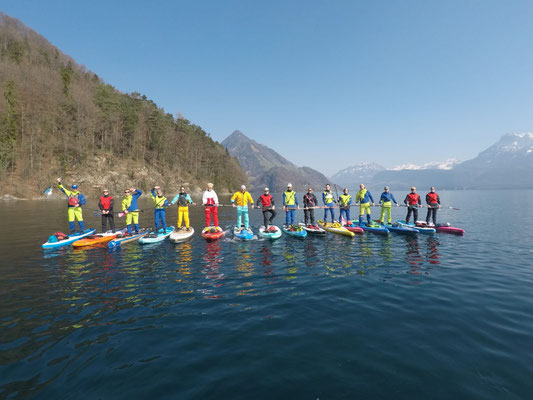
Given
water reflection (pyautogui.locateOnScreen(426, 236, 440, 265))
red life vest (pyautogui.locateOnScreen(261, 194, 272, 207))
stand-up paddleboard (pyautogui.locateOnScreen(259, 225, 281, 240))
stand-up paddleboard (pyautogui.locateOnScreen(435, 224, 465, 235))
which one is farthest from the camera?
stand-up paddleboard (pyautogui.locateOnScreen(435, 224, 465, 235))

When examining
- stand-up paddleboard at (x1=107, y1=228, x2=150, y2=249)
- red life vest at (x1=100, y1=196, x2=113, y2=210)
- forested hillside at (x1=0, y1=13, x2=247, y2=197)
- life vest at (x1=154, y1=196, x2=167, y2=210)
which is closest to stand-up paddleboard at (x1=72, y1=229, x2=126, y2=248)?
stand-up paddleboard at (x1=107, y1=228, x2=150, y2=249)

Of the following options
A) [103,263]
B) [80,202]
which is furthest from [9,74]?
[103,263]

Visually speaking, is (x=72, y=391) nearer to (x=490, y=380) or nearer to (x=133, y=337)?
(x=133, y=337)

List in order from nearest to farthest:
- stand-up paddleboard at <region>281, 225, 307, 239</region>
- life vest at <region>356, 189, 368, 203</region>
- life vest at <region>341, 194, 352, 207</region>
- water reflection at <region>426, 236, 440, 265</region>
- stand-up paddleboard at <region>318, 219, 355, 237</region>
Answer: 1. water reflection at <region>426, 236, 440, 265</region>
2. stand-up paddleboard at <region>281, 225, 307, 239</region>
3. stand-up paddleboard at <region>318, 219, 355, 237</region>
4. life vest at <region>341, 194, 352, 207</region>
5. life vest at <region>356, 189, 368, 203</region>

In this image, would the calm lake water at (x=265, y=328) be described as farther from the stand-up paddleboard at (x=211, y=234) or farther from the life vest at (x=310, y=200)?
the life vest at (x=310, y=200)

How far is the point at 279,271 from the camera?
11070 millimetres

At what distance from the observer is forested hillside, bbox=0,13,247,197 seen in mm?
60562

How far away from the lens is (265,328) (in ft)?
20.9

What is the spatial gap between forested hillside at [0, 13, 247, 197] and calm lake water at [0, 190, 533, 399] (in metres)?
65.1

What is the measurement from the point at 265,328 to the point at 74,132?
87629mm

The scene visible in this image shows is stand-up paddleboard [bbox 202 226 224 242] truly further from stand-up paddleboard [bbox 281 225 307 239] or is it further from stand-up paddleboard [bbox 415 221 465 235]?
stand-up paddleboard [bbox 415 221 465 235]

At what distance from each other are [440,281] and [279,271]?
255 inches

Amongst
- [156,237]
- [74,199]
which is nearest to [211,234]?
[156,237]

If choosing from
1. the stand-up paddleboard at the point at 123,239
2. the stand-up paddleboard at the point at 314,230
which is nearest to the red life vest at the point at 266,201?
the stand-up paddleboard at the point at 314,230
